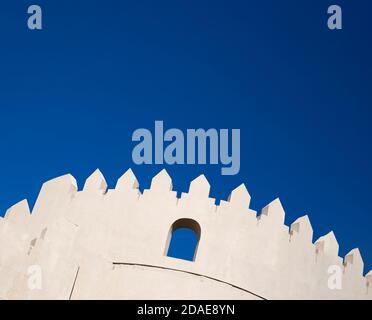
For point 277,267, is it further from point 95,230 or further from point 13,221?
point 13,221

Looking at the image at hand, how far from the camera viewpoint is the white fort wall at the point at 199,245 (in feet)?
40.0

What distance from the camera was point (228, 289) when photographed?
40.2 ft

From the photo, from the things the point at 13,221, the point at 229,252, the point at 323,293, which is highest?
the point at 13,221

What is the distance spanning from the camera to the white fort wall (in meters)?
12.2

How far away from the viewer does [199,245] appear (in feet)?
41.9

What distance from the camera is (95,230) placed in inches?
509

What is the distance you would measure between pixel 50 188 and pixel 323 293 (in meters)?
9.32

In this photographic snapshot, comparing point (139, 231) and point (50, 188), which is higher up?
point (50, 188)

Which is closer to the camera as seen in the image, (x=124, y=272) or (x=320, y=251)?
(x=124, y=272)

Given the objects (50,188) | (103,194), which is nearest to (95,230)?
(103,194)
